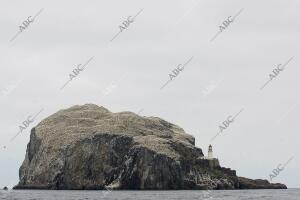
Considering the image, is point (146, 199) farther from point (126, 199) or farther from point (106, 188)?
point (106, 188)

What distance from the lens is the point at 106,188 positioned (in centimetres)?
19850

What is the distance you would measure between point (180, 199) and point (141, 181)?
279ft

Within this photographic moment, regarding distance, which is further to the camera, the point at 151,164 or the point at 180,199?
the point at 151,164

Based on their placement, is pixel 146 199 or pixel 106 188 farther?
pixel 106 188

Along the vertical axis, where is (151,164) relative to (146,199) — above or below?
above

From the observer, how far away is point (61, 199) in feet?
380

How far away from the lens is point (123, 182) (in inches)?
7785

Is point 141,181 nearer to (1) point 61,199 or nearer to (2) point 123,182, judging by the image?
(2) point 123,182

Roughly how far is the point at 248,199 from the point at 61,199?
36710mm

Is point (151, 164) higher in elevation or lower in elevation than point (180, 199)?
higher

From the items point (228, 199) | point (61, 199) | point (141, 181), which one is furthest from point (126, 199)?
point (141, 181)

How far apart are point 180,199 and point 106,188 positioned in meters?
88.9

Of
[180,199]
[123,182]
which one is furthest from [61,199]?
[123,182]

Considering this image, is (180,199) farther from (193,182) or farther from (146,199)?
(193,182)
